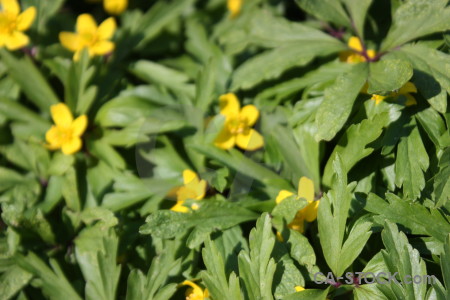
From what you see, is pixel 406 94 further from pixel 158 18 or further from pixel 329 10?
pixel 158 18

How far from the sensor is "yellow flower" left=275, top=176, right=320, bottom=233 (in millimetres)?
1306

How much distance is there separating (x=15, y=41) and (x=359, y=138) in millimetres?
1098

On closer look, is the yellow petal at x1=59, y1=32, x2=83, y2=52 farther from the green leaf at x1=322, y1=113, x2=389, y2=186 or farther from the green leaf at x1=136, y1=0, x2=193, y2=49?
the green leaf at x1=322, y1=113, x2=389, y2=186

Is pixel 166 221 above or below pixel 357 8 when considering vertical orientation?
below

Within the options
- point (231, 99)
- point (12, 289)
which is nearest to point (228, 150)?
point (231, 99)

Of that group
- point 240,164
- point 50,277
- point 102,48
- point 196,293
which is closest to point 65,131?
point 102,48

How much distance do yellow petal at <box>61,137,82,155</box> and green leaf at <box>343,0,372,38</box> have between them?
2.89ft

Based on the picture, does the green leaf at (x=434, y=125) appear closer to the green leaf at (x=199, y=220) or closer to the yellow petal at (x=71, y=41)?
the green leaf at (x=199, y=220)

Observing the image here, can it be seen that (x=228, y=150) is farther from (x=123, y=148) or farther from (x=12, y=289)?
(x=12, y=289)

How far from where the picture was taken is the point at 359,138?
127 cm

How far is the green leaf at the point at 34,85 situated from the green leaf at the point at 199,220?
2.12 ft

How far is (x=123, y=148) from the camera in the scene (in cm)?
163

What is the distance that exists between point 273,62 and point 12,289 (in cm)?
96

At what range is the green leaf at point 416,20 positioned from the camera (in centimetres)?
138
